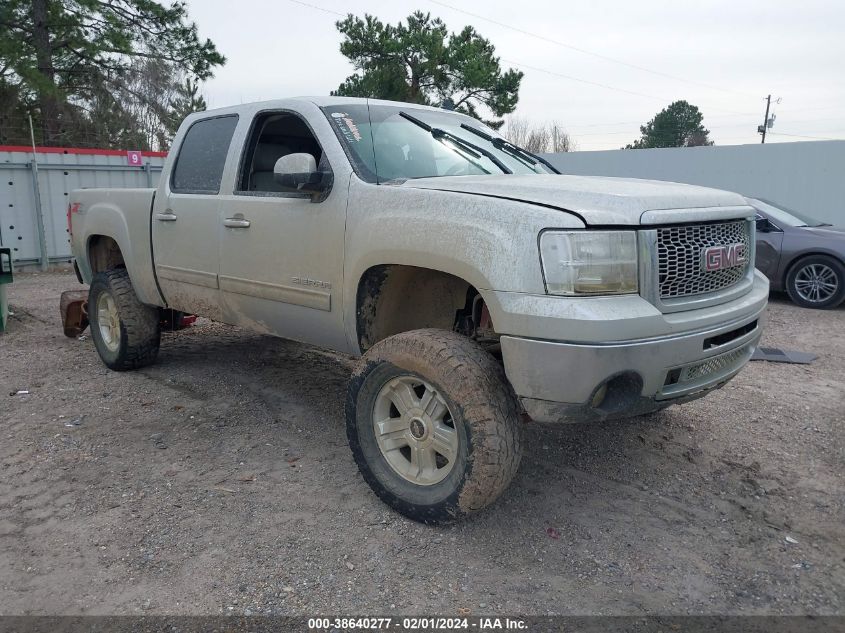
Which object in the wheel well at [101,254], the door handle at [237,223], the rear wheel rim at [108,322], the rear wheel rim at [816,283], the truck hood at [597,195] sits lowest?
the rear wheel rim at [816,283]

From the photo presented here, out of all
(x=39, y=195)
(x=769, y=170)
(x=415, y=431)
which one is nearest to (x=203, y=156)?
(x=415, y=431)

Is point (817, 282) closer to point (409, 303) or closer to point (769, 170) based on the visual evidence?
point (409, 303)

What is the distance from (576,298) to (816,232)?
318 inches

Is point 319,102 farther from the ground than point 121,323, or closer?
farther from the ground

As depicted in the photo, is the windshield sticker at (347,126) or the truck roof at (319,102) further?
the truck roof at (319,102)

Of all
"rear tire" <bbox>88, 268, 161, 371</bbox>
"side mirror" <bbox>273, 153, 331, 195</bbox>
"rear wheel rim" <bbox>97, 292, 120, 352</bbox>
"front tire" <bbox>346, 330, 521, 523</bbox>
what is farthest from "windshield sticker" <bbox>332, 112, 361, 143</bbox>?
"rear wheel rim" <bbox>97, 292, 120, 352</bbox>

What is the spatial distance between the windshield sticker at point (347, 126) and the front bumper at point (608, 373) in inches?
63.7

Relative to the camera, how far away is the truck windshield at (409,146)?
368 centimetres

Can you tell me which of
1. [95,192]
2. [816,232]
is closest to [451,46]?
[816,232]

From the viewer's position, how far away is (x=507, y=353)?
2.79 meters

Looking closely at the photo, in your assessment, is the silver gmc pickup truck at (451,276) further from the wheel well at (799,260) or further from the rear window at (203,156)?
the wheel well at (799,260)

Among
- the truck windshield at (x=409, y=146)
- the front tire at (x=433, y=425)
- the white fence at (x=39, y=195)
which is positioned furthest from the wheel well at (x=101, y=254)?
the white fence at (x=39, y=195)

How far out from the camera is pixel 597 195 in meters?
2.85

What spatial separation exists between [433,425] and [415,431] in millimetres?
136
